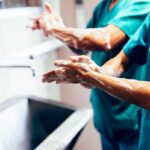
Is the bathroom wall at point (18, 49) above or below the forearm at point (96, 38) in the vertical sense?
below

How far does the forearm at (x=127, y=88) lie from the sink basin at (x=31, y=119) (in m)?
0.35

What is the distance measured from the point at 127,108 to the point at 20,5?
869 millimetres

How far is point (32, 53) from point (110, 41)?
1.95 ft

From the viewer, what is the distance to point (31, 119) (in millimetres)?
1266

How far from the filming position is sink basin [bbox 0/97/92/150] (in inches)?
42.4

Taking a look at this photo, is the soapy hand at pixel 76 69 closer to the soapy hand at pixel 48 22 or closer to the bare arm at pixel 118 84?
the bare arm at pixel 118 84

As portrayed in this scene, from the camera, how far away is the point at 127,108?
42.5 inches

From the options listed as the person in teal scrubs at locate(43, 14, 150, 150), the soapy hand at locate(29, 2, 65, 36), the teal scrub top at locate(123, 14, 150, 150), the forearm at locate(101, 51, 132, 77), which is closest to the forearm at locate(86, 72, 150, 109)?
the person in teal scrubs at locate(43, 14, 150, 150)

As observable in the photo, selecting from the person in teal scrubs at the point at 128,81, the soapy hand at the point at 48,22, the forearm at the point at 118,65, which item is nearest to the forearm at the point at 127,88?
the person in teal scrubs at the point at 128,81

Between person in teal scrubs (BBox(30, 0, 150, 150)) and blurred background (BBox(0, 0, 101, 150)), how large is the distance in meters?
0.21

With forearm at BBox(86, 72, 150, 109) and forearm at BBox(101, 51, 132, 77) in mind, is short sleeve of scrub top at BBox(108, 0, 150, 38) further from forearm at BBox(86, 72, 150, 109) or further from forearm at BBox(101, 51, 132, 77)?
forearm at BBox(86, 72, 150, 109)

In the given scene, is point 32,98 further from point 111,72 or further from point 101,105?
point 111,72

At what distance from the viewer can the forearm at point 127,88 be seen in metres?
0.62

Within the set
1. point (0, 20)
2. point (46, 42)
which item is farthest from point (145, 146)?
point (46, 42)
